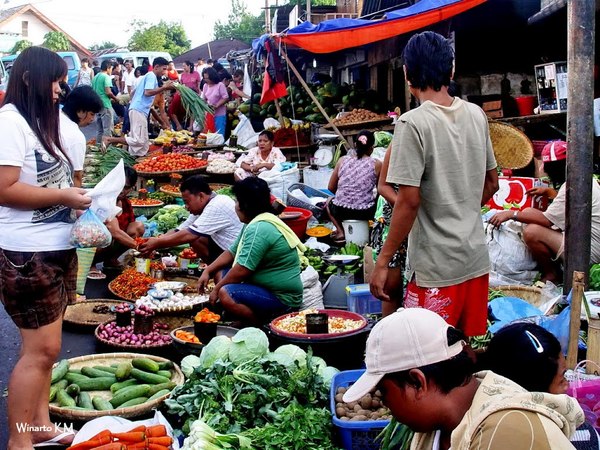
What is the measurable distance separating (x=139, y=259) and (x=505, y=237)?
3765 millimetres

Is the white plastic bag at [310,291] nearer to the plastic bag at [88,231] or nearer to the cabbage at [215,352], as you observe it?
the cabbage at [215,352]

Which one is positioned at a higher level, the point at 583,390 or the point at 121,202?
the point at 121,202

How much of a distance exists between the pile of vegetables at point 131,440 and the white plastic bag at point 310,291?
2.62m

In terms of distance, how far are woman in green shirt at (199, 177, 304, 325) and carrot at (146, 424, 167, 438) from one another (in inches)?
72.3

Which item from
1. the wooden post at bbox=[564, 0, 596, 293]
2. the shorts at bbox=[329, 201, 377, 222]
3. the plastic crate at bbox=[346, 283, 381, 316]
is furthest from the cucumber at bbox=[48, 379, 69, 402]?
the shorts at bbox=[329, 201, 377, 222]

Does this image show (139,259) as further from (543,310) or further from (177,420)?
(543,310)

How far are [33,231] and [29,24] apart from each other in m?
54.0

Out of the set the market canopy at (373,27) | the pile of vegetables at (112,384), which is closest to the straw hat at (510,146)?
the market canopy at (373,27)

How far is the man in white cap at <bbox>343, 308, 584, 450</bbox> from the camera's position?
1807 millimetres

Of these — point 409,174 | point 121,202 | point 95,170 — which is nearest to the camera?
point 409,174

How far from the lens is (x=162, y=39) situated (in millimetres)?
47656

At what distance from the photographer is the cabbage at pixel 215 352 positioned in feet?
13.6

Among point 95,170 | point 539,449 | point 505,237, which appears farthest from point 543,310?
point 95,170

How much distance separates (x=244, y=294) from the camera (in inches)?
203
